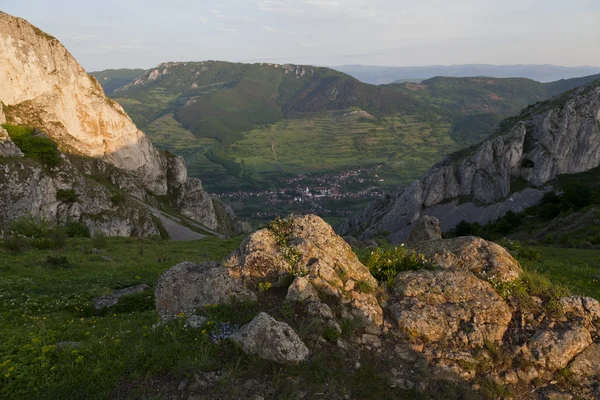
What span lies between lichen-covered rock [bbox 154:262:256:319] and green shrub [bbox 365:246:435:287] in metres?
5.24

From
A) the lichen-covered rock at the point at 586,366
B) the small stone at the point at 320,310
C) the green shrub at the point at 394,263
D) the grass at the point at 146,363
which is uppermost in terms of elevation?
the green shrub at the point at 394,263

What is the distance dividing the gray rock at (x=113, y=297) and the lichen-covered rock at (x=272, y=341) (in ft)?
32.2

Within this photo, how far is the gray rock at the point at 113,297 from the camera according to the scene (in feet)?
52.2

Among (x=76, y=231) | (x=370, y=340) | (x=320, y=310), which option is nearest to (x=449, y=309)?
(x=370, y=340)

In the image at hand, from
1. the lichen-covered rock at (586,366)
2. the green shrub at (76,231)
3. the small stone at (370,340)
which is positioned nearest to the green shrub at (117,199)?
the green shrub at (76,231)

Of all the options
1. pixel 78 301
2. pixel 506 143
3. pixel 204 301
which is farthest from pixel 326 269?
pixel 506 143

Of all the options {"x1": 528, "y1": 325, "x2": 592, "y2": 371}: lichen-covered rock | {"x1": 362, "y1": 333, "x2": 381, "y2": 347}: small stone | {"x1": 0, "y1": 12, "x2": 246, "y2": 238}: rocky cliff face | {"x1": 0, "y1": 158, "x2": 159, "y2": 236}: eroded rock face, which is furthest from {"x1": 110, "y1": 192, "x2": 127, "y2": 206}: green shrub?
{"x1": 528, "y1": 325, "x2": 592, "y2": 371}: lichen-covered rock

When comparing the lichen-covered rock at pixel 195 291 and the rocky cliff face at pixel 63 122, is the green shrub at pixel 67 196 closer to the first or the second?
the rocky cliff face at pixel 63 122

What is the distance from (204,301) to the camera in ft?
38.2

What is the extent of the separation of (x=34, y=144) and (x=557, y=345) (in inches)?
3167

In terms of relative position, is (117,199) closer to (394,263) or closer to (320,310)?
(394,263)

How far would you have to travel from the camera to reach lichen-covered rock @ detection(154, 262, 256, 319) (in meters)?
11.5

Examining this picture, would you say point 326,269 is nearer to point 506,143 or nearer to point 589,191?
point 589,191

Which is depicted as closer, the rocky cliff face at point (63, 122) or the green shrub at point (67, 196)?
the rocky cliff face at point (63, 122)
